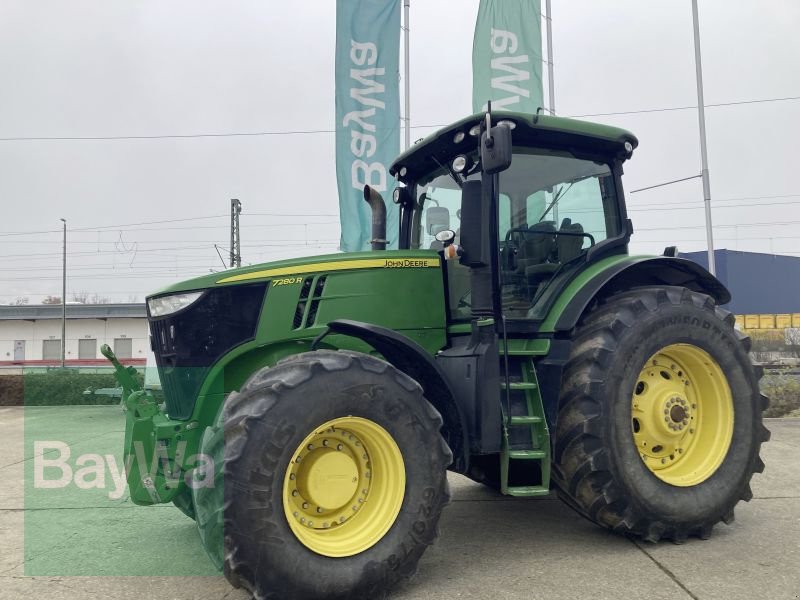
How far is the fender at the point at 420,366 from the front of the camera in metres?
3.37

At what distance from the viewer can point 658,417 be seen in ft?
13.1

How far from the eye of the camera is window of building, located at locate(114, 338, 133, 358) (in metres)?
41.1

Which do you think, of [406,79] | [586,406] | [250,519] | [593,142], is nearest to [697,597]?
[586,406]

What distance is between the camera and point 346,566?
3.01 metres

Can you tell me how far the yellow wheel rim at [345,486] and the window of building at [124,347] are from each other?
135 ft

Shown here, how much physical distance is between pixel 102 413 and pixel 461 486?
1026cm

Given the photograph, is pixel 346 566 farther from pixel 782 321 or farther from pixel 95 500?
pixel 782 321

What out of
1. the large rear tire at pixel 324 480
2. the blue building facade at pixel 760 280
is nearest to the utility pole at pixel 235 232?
the large rear tire at pixel 324 480

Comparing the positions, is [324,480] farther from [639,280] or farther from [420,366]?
[639,280]

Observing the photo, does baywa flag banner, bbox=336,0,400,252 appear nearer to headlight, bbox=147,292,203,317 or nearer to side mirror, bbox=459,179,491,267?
headlight, bbox=147,292,203,317

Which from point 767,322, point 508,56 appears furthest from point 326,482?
point 767,322

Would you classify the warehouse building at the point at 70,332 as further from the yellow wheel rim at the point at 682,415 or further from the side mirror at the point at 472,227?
the yellow wheel rim at the point at 682,415

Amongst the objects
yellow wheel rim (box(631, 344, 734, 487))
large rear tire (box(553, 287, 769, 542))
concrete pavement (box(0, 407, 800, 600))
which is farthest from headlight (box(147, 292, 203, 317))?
yellow wheel rim (box(631, 344, 734, 487))

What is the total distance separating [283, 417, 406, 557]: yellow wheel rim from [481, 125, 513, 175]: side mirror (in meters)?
1.53
